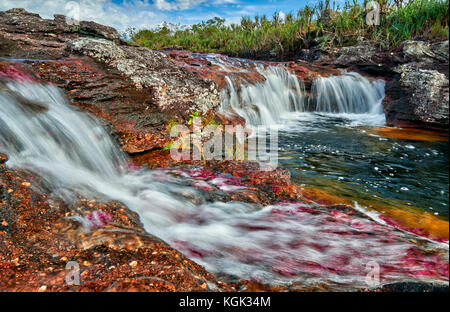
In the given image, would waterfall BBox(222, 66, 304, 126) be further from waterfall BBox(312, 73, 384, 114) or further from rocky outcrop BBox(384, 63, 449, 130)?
rocky outcrop BBox(384, 63, 449, 130)

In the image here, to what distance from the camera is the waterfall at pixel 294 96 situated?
771 centimetres

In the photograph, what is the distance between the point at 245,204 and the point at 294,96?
7626mm

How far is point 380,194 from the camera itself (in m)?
2.96

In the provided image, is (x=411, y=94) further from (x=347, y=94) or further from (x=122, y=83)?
(x=122, y=83)

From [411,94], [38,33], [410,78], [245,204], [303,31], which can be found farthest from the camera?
[303,31]

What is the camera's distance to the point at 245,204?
9.70 ft

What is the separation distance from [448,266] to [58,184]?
3.10m

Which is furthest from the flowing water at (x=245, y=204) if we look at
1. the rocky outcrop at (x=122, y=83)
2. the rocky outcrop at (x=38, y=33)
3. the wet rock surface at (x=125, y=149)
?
the rocky outcrop at (x=38, y=33)

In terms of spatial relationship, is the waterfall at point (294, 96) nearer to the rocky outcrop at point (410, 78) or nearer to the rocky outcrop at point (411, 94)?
the rocky outcrop at point (410, 78)

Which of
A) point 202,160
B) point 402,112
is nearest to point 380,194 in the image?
point 202,160

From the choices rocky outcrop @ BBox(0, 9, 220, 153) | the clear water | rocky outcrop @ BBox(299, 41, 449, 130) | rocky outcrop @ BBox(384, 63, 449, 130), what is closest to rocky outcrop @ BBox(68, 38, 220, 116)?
rocky outcrop @ BBox(0, 9, 220, 153)

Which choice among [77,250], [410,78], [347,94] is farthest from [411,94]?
[77,250]

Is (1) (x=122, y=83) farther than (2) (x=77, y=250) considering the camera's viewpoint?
Yes

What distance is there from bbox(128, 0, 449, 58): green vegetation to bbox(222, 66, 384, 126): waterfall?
1.61 meters
